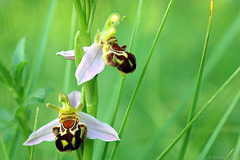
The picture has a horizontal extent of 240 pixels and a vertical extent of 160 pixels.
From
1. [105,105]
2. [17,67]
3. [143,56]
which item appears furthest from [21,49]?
[143,56]

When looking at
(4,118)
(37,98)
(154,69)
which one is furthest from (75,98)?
(154,69)

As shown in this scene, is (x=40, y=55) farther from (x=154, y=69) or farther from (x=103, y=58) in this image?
(x=154, y=69)

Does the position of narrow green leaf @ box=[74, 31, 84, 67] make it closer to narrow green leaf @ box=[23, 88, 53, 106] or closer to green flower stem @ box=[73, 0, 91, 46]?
green flower stem @ box=[73, 0, 91, 46]

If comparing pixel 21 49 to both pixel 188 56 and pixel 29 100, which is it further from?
pixel 188 56

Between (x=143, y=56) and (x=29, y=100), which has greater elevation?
(x=143, y=56)

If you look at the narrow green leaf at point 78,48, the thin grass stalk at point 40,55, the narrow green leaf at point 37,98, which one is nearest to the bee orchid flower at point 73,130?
the narrow green leaf at point 37,98

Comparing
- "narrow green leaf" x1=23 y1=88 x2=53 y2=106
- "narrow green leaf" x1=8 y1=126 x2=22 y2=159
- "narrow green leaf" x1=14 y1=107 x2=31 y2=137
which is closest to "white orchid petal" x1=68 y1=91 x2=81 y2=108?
"narrow green leaf" x1=23 y1=88 x2=53 y2=106
